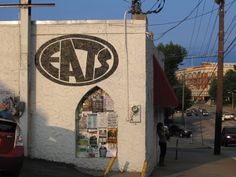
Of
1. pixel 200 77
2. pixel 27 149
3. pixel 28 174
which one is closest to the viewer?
pixel 28 174

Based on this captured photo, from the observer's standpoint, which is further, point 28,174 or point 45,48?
point 45,48

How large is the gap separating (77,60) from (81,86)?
78 cm

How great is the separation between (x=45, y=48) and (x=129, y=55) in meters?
2.48

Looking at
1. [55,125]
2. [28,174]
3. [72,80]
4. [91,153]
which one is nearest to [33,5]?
[72,80]

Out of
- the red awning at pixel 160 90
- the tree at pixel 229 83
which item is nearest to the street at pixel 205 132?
the red awning at pixel 160 90

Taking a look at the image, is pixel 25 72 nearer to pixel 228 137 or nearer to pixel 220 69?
pixel 220 69

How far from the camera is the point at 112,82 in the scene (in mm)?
16062

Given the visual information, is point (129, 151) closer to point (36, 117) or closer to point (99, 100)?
point (99, 100)

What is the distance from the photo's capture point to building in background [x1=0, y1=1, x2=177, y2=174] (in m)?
16.0

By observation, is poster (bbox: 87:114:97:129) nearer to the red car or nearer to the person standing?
the person standing

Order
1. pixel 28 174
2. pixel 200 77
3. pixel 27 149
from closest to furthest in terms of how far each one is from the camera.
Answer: pixel 28 174
pixel 27 149
pixel 200 77

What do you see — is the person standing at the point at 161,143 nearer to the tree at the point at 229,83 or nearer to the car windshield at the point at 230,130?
the car windshield at the point at 230,130

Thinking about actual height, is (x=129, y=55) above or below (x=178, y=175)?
above

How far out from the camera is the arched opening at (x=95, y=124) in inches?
632
